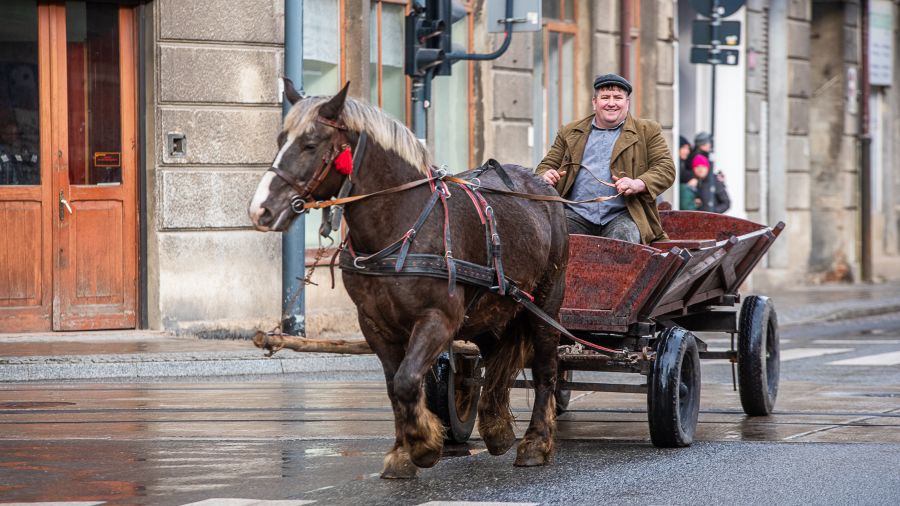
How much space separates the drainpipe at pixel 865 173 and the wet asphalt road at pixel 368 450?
45.9 feet

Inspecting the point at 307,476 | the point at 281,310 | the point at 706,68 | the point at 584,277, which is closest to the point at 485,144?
the point at 281,310

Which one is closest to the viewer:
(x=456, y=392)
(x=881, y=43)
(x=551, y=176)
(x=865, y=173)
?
(x=456, y=392)

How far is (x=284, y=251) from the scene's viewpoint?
1445 cm

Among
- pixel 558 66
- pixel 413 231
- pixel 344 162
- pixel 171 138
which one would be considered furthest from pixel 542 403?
pixel 558 66

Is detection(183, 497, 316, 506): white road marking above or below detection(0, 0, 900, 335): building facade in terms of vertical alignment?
below

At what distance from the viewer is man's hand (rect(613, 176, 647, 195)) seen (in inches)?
346

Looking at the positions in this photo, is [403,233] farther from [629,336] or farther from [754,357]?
[754,357]

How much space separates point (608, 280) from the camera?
28.1ft

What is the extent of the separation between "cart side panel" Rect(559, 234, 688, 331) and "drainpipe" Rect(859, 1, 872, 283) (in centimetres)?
1785

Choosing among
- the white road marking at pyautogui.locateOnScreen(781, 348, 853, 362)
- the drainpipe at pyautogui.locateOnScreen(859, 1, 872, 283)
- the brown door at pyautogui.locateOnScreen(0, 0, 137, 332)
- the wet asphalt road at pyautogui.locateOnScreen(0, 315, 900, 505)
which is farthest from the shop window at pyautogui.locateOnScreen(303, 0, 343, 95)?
the drainpipe at pyautogui.locateOnScreen(859, 1, 872, 283)

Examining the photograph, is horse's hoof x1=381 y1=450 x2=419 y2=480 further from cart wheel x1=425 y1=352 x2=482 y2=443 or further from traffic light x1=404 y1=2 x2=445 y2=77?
traffic light x1=404 y1=2 x2=445 y2=77

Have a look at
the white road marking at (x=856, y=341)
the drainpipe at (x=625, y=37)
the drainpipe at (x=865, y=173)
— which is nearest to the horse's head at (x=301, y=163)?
the white road marking at (x=856, y=341)

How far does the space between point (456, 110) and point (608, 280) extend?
33.1ft

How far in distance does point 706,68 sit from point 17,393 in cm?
1470
